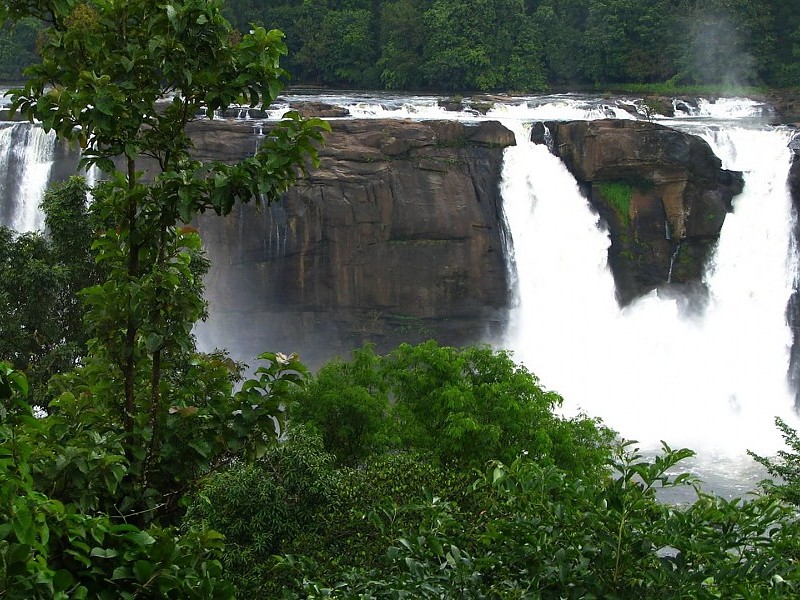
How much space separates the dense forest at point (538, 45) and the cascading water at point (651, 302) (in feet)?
50.8

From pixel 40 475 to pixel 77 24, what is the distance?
2.46m

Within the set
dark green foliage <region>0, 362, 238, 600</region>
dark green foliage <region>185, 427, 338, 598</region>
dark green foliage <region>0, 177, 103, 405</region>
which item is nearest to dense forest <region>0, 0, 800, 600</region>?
dark green foliage <region>0, 362, 238, 600</region>

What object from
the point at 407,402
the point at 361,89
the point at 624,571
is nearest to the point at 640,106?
the point at 361,89

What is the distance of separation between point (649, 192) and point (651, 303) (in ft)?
11.7

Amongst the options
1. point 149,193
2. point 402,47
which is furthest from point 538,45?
point 149,193

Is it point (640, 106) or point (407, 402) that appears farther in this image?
point (640, 106)

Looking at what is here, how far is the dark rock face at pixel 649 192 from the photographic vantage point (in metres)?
31.4

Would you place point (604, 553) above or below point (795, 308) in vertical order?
above

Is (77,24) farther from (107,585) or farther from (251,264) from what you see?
(251,264)

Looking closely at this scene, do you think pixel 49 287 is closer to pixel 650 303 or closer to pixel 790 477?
pixel 790 477

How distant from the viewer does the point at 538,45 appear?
1956 inches

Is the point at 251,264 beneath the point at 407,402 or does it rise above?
above

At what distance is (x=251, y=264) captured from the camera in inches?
1203

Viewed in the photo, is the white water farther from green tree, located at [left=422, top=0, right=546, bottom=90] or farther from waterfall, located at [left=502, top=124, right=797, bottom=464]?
green tree, located at [left=422, top=0, right=546, bottom=90]
